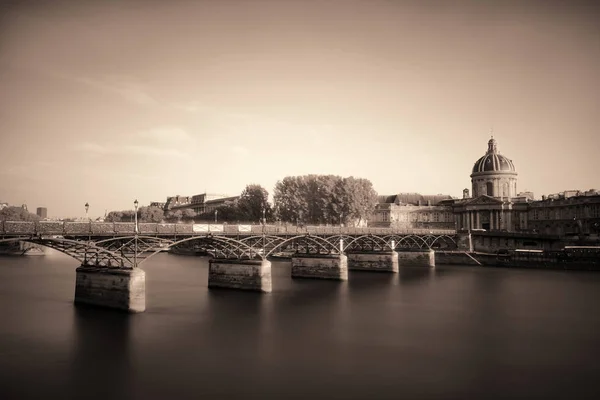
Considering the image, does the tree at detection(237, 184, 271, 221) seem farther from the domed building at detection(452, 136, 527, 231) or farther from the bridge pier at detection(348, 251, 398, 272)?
the domed building at detection(452, 136, 527, 231)

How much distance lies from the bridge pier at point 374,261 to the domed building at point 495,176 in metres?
72.8

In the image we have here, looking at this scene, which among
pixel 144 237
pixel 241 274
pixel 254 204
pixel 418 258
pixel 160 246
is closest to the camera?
pixel 144 237

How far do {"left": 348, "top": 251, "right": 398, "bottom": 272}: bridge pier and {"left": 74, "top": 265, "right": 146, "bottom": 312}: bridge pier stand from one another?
42.1m

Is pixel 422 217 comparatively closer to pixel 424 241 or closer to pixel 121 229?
pixel 424 241

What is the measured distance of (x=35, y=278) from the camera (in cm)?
5884

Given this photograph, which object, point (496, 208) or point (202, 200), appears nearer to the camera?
point (496, 208)

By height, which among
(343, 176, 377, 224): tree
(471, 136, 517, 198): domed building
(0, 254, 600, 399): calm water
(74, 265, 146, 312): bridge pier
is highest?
(471, 136, 517, 198): domed building

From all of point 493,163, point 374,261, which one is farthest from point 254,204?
point 493,163

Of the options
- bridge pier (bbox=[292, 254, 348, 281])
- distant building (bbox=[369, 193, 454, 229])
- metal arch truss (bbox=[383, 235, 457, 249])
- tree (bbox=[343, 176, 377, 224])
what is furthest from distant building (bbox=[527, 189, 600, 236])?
bridge pier (bbox=[292, 254, 348, 281])

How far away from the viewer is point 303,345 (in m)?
29.0

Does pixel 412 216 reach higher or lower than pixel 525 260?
higher

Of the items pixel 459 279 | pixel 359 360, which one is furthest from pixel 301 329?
pixel 459 279

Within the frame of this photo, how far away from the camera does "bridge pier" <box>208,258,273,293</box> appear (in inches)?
1778

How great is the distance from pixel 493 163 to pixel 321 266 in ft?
298
